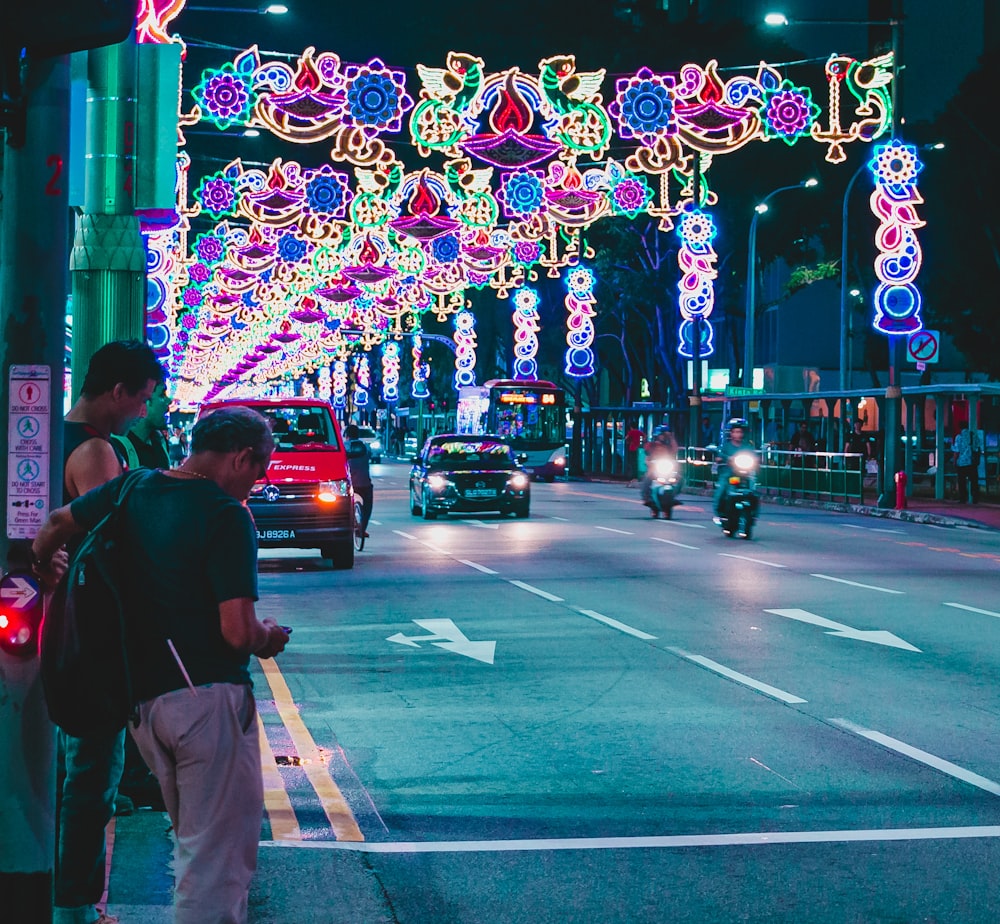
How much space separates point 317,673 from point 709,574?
8.91 metres

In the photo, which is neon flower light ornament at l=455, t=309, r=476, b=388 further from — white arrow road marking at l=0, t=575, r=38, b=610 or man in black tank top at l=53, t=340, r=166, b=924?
white arrow road marking at l=0, t=575, r=38, b=610

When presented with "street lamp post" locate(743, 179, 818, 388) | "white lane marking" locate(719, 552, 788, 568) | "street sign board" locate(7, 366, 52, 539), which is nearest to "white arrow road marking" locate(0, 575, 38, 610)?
"street sign board" locate(7, 366, 52, 539)

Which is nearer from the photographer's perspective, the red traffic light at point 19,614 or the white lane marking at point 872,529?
the red traffic light at point 19,614

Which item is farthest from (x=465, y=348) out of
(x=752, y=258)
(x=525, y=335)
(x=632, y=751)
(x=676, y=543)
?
(x=632, y=751)

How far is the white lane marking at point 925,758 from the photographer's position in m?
8.33

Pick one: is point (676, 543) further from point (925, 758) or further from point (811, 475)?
point (811, 475)

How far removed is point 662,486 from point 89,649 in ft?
94.7

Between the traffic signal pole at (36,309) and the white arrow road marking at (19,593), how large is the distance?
0.18 metres

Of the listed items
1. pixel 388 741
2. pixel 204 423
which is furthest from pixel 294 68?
pixel 204 423

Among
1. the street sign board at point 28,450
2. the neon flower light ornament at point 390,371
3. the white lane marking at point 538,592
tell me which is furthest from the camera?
the neon flower light ornament at point 390,371

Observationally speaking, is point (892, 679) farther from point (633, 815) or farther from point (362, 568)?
point (362, 568)

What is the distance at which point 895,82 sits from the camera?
3550 cm

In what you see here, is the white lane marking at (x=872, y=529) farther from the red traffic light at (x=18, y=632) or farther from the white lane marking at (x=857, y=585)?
the red traffic light at (x=18, y=632)

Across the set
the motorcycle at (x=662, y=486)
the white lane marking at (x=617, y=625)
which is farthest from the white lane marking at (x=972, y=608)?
the motorcycle at (x=662, y=486)
